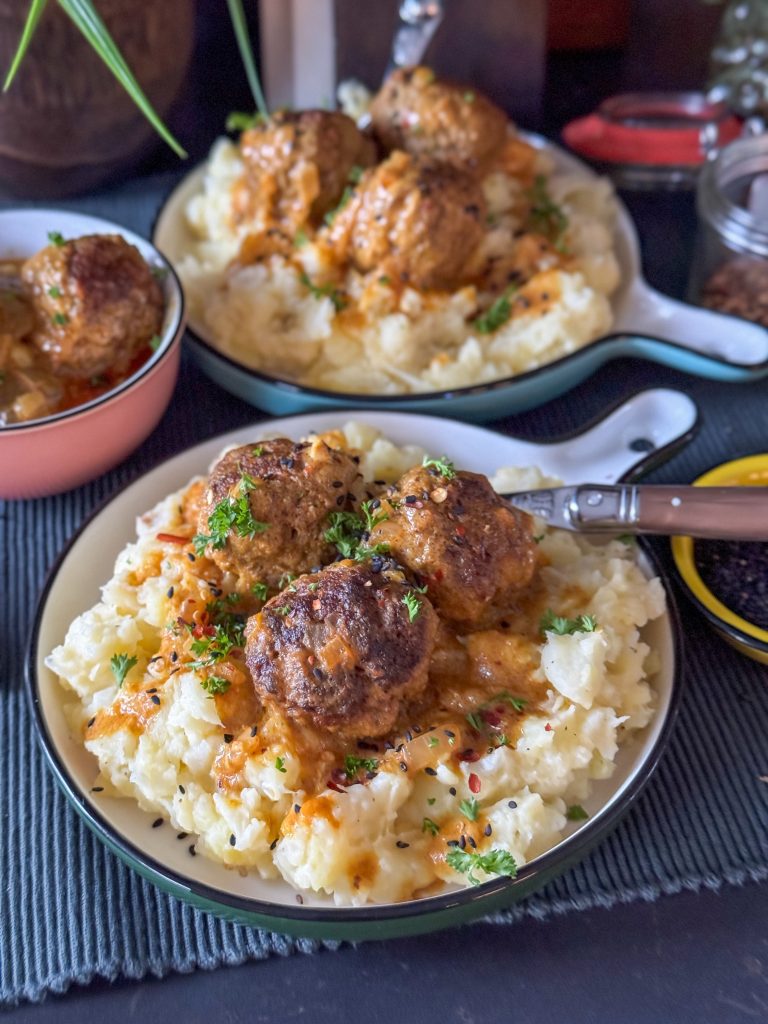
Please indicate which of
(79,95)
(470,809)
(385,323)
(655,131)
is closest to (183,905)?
(470,809)

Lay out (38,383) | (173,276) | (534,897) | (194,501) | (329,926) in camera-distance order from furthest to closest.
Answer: (173,276) < (38,383) < (194,501) < (534,897) < (329,926)

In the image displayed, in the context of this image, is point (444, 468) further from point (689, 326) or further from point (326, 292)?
point (689, 326)

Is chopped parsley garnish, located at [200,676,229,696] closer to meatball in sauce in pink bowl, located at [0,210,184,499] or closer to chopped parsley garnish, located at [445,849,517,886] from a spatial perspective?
chopped parsley garnish, located at [445,849,517,886]

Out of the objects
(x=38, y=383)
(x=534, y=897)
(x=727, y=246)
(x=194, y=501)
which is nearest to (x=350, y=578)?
(x=194, y=501)

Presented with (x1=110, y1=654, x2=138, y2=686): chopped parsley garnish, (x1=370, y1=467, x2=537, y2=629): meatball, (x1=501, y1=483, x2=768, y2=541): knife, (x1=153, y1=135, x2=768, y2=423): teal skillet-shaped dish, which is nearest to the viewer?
(x1=370, y1=467, x2=537, y2=629): meatball

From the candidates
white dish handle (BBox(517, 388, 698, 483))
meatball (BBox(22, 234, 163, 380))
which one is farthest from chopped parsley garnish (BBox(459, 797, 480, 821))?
meatball (BBox(22, 234, 163, 380))

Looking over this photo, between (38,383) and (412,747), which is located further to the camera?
(38,383)

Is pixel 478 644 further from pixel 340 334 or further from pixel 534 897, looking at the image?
pixel 340 334
